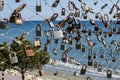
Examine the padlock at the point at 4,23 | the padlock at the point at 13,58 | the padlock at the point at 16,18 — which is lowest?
the padlock at the point at 13,58

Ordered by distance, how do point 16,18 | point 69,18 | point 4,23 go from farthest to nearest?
point 69,18 < point 4,23 < point 16,18

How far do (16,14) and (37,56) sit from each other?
14788 mm

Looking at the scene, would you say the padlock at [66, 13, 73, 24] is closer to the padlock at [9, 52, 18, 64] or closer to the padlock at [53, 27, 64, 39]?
the padlock at [53, 27, 64, 39]

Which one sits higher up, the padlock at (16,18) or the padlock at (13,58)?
the padlock at (16,18)

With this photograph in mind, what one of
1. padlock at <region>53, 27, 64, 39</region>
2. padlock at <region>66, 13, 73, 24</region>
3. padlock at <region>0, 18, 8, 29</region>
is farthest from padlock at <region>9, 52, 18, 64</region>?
padlock at <region>66, 13, 73, 24</region>

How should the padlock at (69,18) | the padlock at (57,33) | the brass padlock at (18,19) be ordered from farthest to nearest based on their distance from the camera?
the padlock at (69,18), the padlock at (57,33), the brass padlock at (18,19)

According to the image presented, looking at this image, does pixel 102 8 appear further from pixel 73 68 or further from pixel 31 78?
pixel 73 68

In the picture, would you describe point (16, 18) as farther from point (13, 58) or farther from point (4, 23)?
point (13, 58)

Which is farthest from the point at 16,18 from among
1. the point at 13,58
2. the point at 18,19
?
the point at 13,58

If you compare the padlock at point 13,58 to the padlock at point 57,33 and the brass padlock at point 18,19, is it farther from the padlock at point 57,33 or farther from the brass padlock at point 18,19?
the padlock at point 57,33

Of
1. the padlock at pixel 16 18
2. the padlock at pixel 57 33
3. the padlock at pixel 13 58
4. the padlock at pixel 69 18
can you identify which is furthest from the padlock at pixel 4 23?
the padlock at pixel 69 18

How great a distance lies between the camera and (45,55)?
70.4ft

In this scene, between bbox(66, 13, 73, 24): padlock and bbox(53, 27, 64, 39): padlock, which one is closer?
bbox(53, 27, 64, 39): padlock

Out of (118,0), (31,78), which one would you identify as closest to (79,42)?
(118,0)
